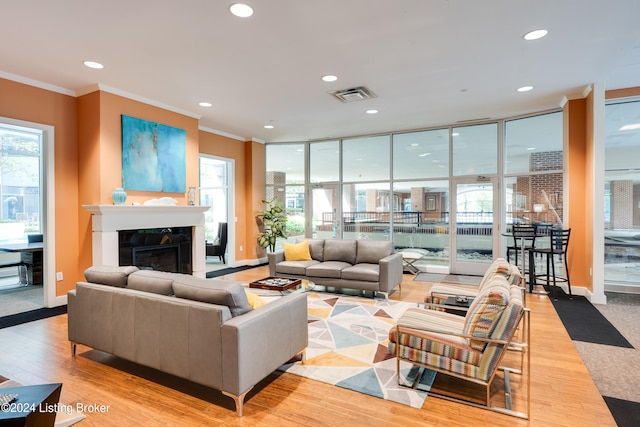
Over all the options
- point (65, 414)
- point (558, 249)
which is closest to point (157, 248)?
point (65, 414)

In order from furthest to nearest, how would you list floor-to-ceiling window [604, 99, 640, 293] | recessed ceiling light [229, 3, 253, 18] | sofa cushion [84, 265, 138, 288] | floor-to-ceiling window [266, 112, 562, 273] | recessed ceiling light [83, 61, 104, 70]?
floor-to-ceiling window [266, 112, 562, 273]
floor-to-ceiling window [604, 99, 640, 293]
recessed ceiling light [83, 61, 104, 70]
sofa cushion [84, 265, 138, 288]
recessed ceiling light [229, 3, 253, 18]

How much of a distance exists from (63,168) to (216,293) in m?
3.90

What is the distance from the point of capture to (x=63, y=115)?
15.4ft

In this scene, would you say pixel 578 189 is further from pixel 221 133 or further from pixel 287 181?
pixel 221 133

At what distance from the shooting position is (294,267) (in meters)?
5.38

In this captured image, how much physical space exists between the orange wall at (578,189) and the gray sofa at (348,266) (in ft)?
8.80

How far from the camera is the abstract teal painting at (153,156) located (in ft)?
16.1

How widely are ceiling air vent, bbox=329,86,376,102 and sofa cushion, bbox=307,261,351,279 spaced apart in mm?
2581

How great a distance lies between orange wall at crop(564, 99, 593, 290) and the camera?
5.01 meters

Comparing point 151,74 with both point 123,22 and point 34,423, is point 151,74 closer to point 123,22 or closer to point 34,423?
point 123,22

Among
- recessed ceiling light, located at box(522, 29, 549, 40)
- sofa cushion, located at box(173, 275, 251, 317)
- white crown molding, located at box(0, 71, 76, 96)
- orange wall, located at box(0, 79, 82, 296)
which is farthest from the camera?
orange wall, located at box(0, 79, 82, 296)

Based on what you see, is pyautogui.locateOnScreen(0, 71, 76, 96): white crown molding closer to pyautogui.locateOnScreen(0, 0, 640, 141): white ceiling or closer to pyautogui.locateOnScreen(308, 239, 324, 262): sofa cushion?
pyautogui.locateOnScreen(0, 0, 640, 141): white ceiling

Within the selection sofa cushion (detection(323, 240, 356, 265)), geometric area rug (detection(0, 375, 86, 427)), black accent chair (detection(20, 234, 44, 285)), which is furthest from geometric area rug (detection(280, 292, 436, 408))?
black accent chair (detection(20, 234, 44, 285))

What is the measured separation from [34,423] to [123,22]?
3.06 metres
